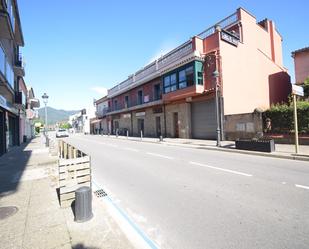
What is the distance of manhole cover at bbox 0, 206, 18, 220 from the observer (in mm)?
4398

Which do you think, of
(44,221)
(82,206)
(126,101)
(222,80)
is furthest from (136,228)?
(126,101)

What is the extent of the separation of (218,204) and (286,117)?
40.2 feet

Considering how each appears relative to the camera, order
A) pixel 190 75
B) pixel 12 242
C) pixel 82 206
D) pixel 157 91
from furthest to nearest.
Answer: pixel 157 91, pixel 190 75, pixel 82 206, pixel 12 242

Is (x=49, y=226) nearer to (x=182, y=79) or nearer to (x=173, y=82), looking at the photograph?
(x=182, y=79)

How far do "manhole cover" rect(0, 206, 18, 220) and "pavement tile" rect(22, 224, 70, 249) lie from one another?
1.14 m

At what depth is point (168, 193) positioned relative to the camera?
556 cm

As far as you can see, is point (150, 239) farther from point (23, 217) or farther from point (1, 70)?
point (1, 70)

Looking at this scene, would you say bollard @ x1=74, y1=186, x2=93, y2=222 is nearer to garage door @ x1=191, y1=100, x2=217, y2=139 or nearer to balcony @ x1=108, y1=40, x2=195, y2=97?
garage door @ x1=191, y1=100, x2=217, y2=139

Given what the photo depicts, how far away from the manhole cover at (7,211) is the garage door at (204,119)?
16.9m

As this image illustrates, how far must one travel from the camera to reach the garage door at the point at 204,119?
1962 cm

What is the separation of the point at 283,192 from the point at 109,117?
41.4m

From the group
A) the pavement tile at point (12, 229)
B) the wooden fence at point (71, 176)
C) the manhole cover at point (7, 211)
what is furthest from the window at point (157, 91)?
the pavement tile at point (12, 229)

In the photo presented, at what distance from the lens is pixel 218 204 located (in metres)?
4.75

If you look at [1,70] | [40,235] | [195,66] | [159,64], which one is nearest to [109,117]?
[159,64]
